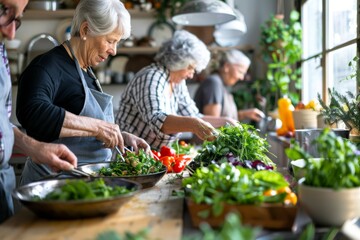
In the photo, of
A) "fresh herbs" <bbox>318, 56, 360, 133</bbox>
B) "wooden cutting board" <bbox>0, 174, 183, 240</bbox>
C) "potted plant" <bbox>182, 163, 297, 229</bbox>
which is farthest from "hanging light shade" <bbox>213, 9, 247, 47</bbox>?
"potted plant" <bbox>182, 163, 297, 229</bbox>

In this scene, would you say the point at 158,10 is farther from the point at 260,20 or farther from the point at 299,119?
the point at 299,119

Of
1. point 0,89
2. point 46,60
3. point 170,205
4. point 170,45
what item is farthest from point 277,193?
point 170,45

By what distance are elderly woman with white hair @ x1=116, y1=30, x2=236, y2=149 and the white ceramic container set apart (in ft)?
4.62

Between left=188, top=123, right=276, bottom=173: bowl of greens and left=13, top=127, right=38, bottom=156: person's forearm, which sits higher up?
left=13, top=127, right=38, bottom=156: person's forearm

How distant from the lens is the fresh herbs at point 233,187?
1306 millimetres

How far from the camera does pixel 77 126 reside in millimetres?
1932

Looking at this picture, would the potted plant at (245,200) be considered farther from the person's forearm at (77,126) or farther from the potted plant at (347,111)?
the potted plant at (347,111)

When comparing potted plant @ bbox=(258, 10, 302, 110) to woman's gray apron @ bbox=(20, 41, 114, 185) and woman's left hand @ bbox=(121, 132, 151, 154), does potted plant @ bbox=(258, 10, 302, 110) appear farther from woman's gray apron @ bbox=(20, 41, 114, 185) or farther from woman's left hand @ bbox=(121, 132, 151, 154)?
woman's gray apron @ bbox=(20, 41, 114, 185)

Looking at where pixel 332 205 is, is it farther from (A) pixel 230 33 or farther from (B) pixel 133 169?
(A) pixel 230 33

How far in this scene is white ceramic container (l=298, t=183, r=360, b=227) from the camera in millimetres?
1280

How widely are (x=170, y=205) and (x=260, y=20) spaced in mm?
4589

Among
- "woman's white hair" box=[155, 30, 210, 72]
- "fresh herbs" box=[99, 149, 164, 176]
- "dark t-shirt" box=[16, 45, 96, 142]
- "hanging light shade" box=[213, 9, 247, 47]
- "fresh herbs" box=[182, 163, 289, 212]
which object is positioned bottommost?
"fresh herbs" box=[99, 149, 164, 176]

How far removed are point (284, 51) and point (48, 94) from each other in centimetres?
330

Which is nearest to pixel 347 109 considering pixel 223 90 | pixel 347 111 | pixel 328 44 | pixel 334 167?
pixel 347 111
